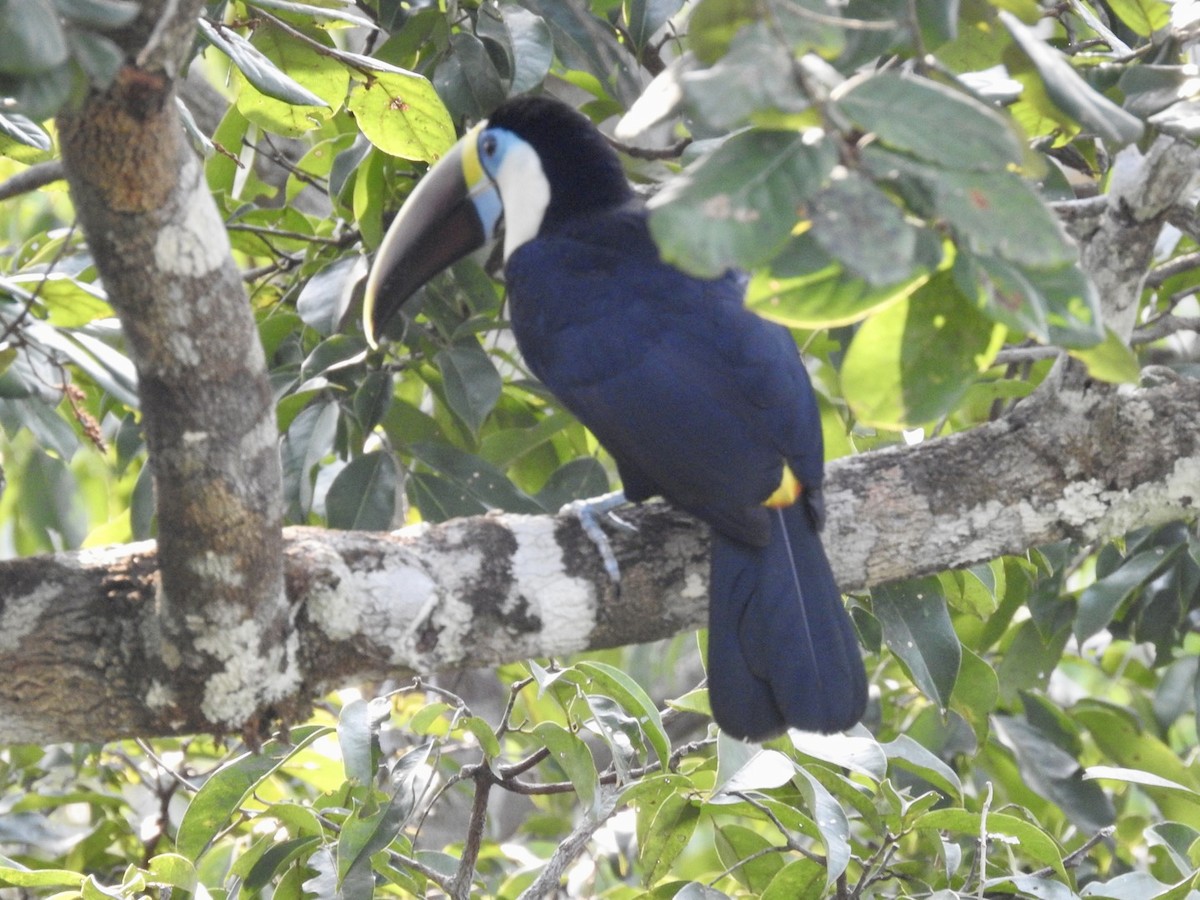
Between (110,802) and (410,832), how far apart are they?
926 mm

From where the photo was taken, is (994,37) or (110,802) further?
A: (110,802)

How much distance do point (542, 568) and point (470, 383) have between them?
511 mm

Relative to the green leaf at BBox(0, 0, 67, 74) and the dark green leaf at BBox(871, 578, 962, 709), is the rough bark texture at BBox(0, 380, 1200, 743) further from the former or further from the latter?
the green leaf at BBox(0, 0, 67, 74)

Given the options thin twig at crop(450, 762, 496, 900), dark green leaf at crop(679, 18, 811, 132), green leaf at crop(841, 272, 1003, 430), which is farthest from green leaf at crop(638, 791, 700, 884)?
dark green leaf at crop(679, 18, 811, 132)

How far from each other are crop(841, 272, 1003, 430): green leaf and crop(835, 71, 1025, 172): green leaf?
230 millimetres

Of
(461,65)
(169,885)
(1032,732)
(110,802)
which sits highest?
(461,65)

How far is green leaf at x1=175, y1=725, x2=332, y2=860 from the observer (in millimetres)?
1876

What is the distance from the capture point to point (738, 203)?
3.33 feet

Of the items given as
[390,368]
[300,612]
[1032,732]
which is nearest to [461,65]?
[390,368]

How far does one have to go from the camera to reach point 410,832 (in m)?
3.36

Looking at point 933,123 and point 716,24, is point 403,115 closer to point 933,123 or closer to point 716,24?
point 716,24

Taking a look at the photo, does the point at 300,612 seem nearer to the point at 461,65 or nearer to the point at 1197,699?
the point at 461,65

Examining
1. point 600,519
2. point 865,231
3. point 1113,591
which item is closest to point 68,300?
point 600,519

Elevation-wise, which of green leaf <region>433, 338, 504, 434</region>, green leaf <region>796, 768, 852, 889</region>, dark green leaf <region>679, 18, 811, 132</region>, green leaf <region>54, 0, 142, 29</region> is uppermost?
green leaf <region>54, 0, 142, 29</region>
